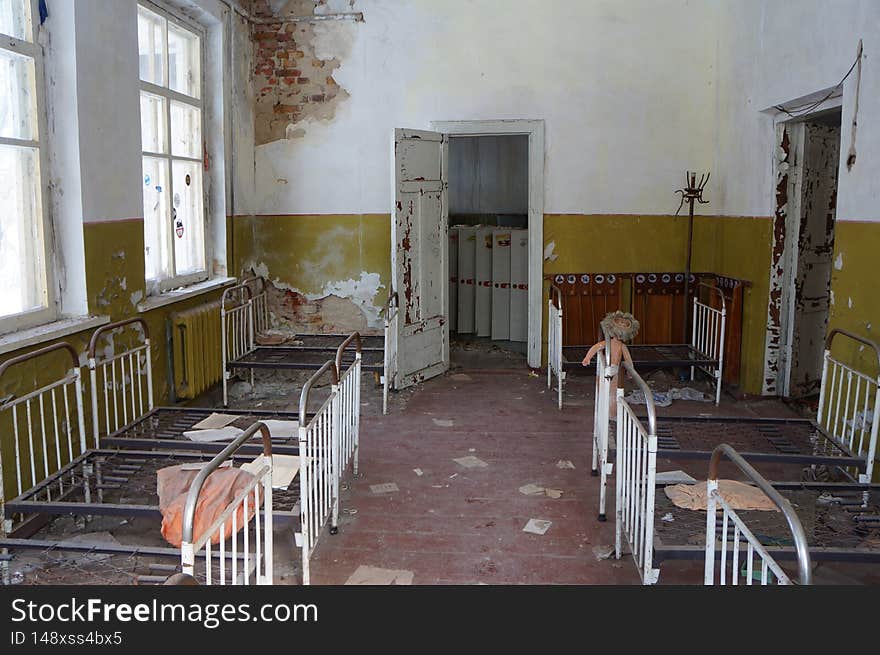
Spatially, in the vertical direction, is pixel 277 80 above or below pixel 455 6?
below

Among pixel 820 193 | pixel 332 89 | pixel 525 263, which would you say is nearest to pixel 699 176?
pixel 820 193

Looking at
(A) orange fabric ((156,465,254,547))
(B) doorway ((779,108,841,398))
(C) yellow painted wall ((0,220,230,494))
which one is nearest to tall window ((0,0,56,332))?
(C) yellow painted wall ((0,220,230,494))

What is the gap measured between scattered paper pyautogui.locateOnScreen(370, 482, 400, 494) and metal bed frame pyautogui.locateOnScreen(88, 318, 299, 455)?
0.59m

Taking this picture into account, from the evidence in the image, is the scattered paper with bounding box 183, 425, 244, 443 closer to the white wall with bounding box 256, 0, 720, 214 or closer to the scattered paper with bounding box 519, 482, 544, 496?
the scattered paper with bounding box 519, 482, 544, 496

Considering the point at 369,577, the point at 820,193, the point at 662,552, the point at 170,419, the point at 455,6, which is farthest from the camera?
the point at 455,6

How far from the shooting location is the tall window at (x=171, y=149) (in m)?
5.98

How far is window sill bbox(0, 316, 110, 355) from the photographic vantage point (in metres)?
4.09

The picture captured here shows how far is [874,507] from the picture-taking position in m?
3.80

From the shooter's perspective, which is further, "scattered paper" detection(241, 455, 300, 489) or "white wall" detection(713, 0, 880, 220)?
"white wall" detection(713, 0, 880, 220)

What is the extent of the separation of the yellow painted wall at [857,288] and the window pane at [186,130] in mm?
5079

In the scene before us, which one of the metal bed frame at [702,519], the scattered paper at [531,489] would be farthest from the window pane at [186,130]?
the metal bed frame at [702,519]

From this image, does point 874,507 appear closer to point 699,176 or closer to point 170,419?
point 170,419

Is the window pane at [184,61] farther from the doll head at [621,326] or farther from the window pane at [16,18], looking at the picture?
the doll head at [621,326]

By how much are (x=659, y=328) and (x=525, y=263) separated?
1.83 meters
